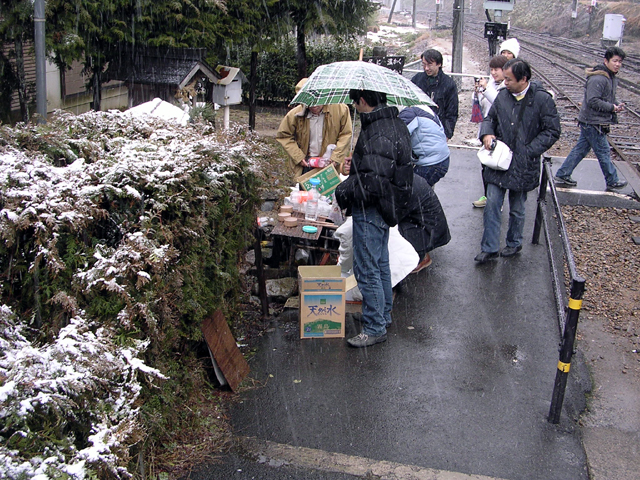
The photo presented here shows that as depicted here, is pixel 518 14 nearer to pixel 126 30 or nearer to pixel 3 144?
pixel 126 30

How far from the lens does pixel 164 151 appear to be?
3482mm

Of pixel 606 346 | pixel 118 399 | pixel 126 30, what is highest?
pixel 126 30

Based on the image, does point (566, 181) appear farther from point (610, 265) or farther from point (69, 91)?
point (69, 91)

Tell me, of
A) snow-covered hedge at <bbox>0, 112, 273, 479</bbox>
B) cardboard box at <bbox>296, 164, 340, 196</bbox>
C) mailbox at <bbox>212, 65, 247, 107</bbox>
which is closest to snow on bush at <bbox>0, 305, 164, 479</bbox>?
snow-covered hedge at <bbox>0, 112, 273, 479</bbox>

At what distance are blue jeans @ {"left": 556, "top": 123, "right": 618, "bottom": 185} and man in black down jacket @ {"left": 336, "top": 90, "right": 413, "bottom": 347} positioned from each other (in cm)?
524

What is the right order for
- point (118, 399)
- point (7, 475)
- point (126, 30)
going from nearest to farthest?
point (7, 475)
point (118, 399)
point (126, 30)

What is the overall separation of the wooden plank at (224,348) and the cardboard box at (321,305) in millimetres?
756

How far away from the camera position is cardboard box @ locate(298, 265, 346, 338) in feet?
15.3

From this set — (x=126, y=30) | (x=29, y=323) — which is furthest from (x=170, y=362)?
(x=126, y=30)

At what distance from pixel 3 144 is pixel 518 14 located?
75132mm

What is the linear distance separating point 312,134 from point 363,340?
8.93 feet

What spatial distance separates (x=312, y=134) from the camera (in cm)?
650

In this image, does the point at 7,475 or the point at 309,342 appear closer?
the point at 7,475

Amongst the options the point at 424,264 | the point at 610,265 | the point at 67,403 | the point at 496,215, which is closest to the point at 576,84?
the point at 610,265
